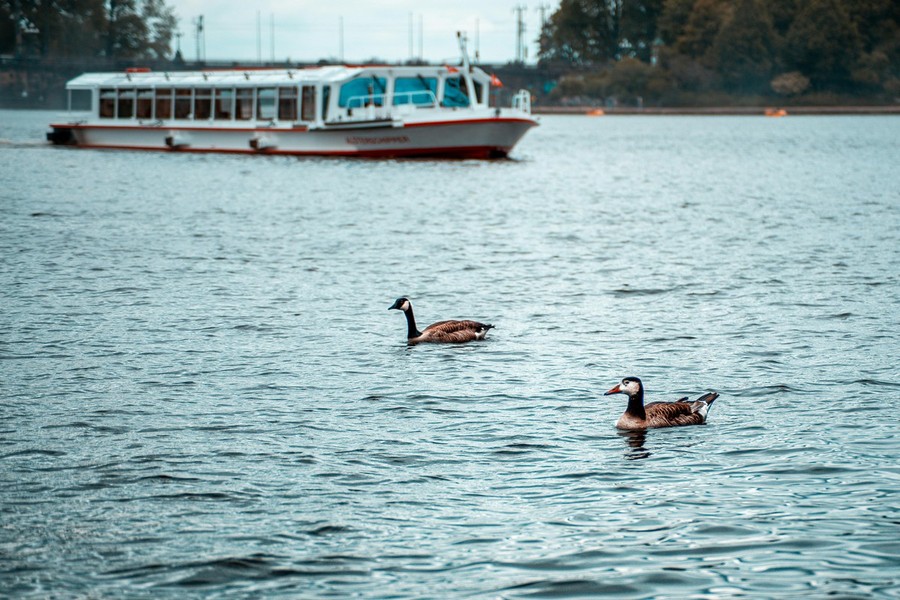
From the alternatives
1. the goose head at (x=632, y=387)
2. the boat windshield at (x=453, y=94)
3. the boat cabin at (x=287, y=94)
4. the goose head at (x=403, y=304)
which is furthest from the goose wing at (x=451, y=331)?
Result: the boat windshield at (x=453, y=94)

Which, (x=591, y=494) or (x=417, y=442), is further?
(x=417, y=442)

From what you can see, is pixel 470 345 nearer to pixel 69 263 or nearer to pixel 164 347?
pixel 164 347

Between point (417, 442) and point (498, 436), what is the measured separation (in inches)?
33.4

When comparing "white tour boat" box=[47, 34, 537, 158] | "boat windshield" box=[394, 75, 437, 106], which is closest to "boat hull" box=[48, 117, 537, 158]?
"white tour boat" box=[47, 34, 537, 158]

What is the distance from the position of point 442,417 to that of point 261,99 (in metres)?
57.0

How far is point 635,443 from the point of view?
13570 millimetres

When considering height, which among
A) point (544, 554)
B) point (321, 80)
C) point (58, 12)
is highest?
point (58, 12)

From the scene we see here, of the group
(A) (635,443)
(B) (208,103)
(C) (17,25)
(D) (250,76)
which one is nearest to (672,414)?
(A) (635,443)

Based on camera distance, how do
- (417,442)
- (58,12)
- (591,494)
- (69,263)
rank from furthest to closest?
(58,12) < (69,263) < (417,442) < (591,494)

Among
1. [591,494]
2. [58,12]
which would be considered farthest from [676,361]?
[58,12]

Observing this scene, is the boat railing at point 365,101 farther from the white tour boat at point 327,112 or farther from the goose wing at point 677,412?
the goose wing at point 677,412

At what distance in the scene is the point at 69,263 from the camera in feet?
A: 93.6

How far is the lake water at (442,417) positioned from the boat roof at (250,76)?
2941 cm

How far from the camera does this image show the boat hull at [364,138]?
62.6 m
